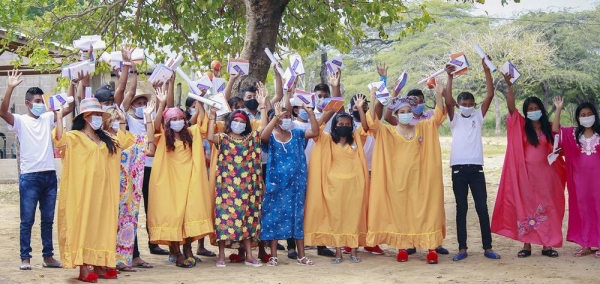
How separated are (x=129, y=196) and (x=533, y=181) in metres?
4.07

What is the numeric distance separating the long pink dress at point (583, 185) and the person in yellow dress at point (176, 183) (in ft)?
12.3

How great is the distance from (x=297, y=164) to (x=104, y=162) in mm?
1964

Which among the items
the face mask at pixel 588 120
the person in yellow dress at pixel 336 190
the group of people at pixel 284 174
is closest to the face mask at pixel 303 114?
the group of people at pixel 284 174

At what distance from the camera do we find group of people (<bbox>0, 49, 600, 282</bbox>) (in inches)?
302

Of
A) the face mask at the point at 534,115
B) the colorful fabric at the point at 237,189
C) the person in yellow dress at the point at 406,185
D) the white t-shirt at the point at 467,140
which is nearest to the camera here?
the colorful fabric at the point at 237,189

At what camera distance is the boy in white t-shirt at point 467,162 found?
8.71 m

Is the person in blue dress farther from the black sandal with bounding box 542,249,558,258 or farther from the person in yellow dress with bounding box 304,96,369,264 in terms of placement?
the black sandal with bounding box 542,249,558,258

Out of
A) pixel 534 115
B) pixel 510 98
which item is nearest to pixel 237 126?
pixel 510 98

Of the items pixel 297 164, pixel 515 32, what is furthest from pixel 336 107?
pixel 515 32

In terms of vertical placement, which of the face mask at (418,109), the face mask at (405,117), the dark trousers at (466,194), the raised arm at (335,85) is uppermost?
the raised arm at (335,85)

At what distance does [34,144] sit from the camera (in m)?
7.76

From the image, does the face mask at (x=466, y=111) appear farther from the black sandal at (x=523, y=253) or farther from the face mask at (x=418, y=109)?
the black sandal at (x=523, y=253)

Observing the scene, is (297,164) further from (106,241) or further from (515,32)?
(515,32)

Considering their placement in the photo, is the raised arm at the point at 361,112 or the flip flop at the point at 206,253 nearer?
the raised arm at the point at 361,112
